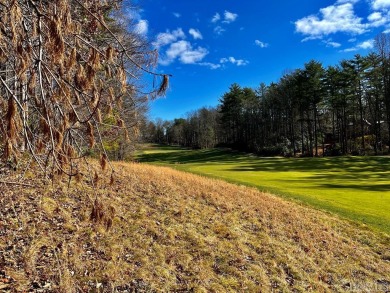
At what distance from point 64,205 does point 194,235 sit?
9.73 ft

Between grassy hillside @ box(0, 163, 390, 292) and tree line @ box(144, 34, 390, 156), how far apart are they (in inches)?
883

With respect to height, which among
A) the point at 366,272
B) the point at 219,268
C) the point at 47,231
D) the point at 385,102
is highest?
the point at 385,102

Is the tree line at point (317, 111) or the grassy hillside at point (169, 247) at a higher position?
the tree line at point (317, 111)

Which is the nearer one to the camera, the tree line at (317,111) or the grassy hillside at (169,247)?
the grassy hillside at (169,247)

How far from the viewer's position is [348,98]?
40438 mm

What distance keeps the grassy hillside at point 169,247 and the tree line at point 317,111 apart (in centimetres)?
2242

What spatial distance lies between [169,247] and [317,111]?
45316 millimetres

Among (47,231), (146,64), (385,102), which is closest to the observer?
(146,64)

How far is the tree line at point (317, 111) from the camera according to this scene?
131 ft

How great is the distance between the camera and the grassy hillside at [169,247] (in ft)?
14.6

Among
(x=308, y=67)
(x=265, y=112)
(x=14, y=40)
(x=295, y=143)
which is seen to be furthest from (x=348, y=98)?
(x=14, y=40)

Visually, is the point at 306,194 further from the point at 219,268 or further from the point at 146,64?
the point at 146,64

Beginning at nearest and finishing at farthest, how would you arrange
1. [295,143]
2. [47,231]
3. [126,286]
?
[126,286] → [47,231] → [295,143]

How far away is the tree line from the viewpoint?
3991 centimetres
